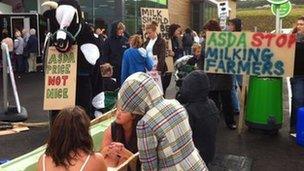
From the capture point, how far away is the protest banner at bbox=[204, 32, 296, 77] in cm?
711

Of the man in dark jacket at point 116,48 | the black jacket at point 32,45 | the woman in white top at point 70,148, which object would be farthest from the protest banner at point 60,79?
the black jacket at point 32,45

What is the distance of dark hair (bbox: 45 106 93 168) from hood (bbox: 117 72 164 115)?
0.29m

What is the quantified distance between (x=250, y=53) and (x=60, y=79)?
8.99 ft

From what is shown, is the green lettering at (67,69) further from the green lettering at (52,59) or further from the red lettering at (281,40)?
the red lettering at (281,40)

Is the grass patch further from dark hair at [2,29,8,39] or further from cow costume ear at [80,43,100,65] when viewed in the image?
cow costume ear at [80,43,100,65]

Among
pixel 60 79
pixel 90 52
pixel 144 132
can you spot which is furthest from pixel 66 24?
pixel 144 132

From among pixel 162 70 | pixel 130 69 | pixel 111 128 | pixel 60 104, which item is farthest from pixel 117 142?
pixel 162 70

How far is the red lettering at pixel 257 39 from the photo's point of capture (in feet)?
23.7

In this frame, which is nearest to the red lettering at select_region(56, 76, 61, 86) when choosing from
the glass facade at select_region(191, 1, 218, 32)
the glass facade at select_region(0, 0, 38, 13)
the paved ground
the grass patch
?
the paved ground

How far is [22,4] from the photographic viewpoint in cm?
2145

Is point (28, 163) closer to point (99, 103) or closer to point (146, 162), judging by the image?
point (146, 162)

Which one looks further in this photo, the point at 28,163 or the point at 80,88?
the point at 80,88

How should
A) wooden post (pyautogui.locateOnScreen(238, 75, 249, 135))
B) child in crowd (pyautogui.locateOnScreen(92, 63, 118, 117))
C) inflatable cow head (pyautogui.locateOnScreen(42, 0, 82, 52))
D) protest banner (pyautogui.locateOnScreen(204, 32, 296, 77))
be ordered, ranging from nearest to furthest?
inflatable cow head (pyautogui.locateOnScreen(42, 0, 82, 52)) < child in crowd (pyautogui.locateOnScreen(92, 63, 118, 117)) < protest banner (pyautogui.locateOnScreen(204, 32, 296, 77)) < wooden post (pyautogui.locateOnScreen(238, 75, 249, 135))

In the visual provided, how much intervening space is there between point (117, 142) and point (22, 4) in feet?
62.1
